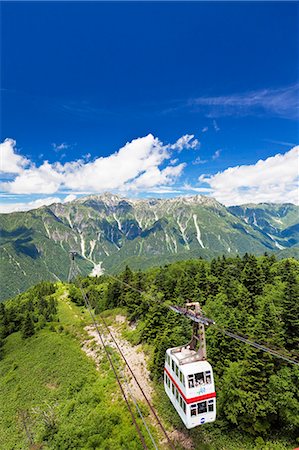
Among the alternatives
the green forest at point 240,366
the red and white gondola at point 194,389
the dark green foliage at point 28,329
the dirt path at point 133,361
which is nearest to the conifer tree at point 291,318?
the green forest at point 240,366

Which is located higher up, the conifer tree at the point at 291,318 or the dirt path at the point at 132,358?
the conifer tree at the point at 291,318

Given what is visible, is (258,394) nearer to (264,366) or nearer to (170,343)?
(264,366)

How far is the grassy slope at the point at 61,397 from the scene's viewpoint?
3064 centimetres

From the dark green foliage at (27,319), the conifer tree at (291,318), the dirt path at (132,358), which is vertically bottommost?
the dark green foliage at (27,319)

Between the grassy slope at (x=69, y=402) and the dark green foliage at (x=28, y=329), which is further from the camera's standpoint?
the dark green foliage at (x=28, y=329)

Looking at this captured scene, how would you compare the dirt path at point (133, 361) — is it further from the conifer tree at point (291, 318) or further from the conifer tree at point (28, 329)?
the conifer tree at point (291, 318)

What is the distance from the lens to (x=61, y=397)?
4203 centimetres

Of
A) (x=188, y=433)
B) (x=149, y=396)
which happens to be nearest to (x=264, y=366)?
(x=188, y=433)

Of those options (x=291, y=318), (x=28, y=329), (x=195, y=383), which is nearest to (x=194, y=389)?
(x=195, y=383)

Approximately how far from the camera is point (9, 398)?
45906mm

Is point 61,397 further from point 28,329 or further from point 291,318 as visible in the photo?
point 291,318

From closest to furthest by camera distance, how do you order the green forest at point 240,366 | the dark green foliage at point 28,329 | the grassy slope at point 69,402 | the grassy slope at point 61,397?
the green forest at point 240,366
the grassy slope at point 69,402
the grassy slope at point 61,397
the dark green foliage at point 28,329

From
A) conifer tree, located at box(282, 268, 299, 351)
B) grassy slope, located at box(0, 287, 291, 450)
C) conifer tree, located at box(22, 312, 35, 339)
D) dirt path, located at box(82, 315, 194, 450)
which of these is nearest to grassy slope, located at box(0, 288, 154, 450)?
grassy slope, located at box(0, 287, 291, 450)

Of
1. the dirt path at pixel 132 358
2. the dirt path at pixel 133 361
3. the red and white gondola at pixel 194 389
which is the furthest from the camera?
the dirt path at pixel 132 358
